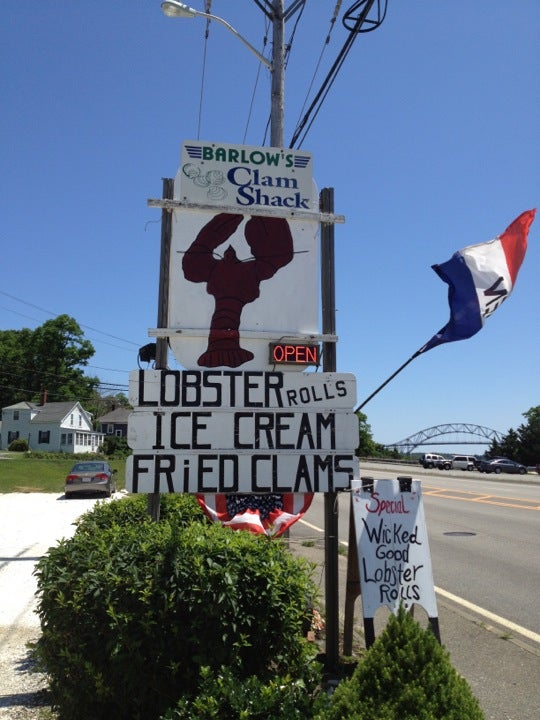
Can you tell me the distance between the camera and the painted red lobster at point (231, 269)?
4.96 m

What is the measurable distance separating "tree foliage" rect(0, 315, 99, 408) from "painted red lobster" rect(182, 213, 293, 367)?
3220 inches

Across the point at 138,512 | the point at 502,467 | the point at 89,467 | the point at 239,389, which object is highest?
the point at 239,389

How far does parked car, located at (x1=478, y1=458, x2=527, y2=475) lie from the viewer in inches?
2048

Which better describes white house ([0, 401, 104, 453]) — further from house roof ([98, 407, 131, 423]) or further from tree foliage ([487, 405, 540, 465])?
tree foliage ([487, 405, 540, 465])

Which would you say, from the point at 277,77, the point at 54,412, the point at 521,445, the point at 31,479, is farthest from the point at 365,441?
the point at 277,77

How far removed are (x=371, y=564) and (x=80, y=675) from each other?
202cm

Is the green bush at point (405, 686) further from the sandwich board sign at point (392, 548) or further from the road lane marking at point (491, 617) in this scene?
the road lane marking at point (491, 617)

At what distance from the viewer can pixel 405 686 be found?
243cm

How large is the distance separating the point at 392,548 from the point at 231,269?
2494mm

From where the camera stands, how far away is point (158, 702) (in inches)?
126

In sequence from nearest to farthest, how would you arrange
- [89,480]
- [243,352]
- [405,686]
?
1. [405,686]
2. [243,352]
3. [89,480]

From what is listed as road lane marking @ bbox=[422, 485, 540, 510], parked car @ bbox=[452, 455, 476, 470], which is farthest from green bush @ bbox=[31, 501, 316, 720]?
parked car @ bbox=[452, 455, 476, 470]

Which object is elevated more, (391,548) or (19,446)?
(19,446)

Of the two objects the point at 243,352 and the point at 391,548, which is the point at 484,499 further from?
the point at 243,352
